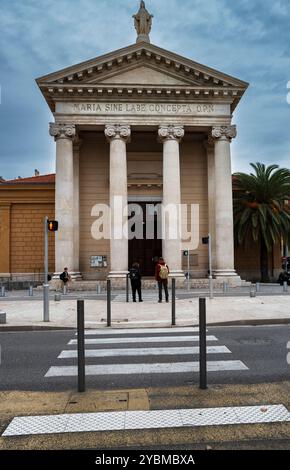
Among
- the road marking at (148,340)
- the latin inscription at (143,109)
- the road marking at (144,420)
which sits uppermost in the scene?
the latin inscription at (143,109)

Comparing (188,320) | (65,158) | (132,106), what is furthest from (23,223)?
(188,320)

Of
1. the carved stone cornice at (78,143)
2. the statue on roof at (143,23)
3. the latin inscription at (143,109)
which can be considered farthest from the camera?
the statue on roof at (143,23)

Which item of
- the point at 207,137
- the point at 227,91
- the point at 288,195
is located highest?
the point at 227,91

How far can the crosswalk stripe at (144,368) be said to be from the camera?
267 inches

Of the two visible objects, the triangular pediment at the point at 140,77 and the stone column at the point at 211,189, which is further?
the stone column at the point at 211,189

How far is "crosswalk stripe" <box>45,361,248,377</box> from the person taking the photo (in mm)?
6770

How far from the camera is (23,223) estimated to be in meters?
31.9

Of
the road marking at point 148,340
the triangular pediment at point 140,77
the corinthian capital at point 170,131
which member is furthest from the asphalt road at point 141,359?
the triangular pediment at point 140,77

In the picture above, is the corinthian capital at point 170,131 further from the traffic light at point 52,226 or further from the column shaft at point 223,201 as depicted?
the traffic light at point 52,226

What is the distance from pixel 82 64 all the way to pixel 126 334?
69.7 ft

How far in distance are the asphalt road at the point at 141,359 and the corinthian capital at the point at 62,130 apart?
18431mm

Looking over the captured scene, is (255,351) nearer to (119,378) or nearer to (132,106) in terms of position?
(119,378)

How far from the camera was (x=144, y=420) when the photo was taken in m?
4.58

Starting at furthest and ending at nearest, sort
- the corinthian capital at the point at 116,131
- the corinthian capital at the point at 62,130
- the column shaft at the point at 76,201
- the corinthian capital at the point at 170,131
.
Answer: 1. the column shaft at the point at 76,201
2. the corinthian capital at the point at 170,131
3. the corinthian capital at the point at 116,131
4. the corinthian capital at the point at 62,130
